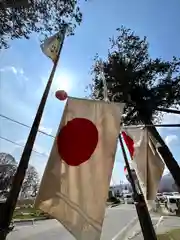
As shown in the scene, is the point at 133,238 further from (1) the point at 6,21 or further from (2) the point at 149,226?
(1) the point at 6,21

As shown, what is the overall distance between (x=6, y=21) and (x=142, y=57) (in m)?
7.23

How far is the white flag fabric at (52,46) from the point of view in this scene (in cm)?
561

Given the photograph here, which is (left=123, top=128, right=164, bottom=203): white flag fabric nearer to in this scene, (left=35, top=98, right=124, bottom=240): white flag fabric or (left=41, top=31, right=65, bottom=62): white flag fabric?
(left=41, top=31, right=65, bottom=62): white flag fabric

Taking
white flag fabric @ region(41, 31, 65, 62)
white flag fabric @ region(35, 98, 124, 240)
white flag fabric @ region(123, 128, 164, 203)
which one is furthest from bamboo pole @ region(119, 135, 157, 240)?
white flag fabric @ region(35, 98, 124, 240)

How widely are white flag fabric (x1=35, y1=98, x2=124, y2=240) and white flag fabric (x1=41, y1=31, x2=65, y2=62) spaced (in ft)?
5.22

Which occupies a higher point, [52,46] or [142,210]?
[52,46]

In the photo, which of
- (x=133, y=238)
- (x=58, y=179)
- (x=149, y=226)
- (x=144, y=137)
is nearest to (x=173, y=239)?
(x=133, y=238)

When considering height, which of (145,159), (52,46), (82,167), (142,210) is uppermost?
(52,46)

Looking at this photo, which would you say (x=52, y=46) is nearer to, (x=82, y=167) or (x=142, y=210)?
(x=82, y=167)

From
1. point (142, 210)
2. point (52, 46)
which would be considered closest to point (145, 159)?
point (142, 210)

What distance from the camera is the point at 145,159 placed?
702 cm

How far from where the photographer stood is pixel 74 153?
404 centimetres

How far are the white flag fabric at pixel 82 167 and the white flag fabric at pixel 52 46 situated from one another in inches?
62.6

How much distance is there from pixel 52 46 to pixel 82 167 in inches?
103
